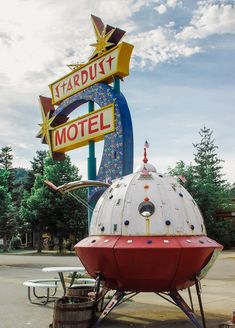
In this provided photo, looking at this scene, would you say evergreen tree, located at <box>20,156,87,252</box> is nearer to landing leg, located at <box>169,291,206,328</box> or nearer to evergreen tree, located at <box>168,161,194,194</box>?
evergreen tree, located at <box>168,161,194,194</box>

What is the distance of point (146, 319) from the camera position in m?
9.53

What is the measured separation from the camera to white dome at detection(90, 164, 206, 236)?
26.1 ft

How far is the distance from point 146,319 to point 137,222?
273 cm

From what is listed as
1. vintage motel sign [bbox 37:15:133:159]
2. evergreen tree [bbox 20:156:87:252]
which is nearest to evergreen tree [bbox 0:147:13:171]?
evergreen tree [bbox 20:156:87:252]

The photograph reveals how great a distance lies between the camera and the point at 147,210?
8.06 meters

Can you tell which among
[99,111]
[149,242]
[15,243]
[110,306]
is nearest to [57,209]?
[15,243]

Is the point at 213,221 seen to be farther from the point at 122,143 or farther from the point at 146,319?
the point at 146,319

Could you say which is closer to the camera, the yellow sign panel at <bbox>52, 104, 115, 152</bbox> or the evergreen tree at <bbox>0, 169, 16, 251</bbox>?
the yellow sign panel at <bbox>52, 104, 115, 152</bbox>

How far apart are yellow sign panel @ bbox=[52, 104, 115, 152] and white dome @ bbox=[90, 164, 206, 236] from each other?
5.52 m

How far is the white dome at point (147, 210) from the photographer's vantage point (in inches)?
313

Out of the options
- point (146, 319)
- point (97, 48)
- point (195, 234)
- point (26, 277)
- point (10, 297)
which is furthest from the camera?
point (26, 277)

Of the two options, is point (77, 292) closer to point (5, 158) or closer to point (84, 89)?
point (84, 89)

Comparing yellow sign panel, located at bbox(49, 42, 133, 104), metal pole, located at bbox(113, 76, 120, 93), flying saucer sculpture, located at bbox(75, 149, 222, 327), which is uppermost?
yellow sign panel, located at bbox(49, 42, 133, 104)

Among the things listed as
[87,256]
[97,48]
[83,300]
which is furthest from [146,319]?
[97,48]
